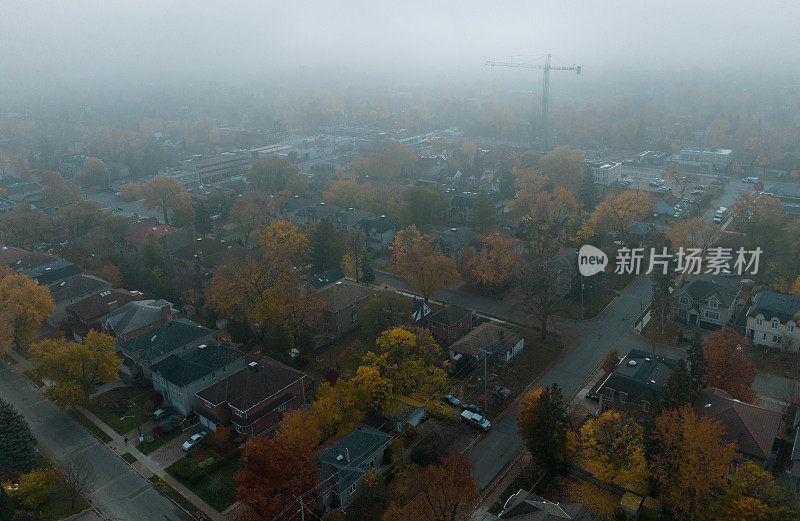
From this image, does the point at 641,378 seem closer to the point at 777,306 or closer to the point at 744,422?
the point at 744,422

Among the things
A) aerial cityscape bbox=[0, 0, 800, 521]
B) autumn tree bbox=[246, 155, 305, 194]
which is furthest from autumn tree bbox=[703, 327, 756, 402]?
autumn tree bbox=[246, 155, 305, 194]

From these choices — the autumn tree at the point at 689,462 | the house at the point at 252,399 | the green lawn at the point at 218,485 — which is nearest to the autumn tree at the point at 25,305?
the house at the point at 252,399

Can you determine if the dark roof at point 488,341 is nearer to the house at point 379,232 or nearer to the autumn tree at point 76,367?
the house at point 379,232

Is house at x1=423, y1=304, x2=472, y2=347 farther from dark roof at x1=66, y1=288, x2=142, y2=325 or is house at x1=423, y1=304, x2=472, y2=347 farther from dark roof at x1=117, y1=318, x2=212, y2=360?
dark roof at x1=66, y1=288, x2=142, y2=325

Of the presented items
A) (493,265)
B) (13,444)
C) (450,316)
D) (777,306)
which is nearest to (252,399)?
(13,444)

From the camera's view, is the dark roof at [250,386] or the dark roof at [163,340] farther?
the dark roof at [163,340]

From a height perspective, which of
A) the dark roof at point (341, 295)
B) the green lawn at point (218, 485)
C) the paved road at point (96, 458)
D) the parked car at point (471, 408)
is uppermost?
the dark roof at point (341, 295)

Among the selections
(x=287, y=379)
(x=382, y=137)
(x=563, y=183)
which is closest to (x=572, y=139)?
(x=382, y=137)
